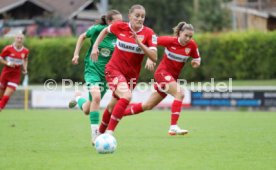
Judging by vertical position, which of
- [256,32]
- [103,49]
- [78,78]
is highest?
[103,49]

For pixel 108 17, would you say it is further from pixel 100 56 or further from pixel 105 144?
pixel 105 144

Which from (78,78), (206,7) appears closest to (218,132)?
(78,78)

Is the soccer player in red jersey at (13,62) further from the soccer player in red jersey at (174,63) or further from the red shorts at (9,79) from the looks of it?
the soccer player in red jersey at (174,63)

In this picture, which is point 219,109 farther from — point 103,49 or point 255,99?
point 103,49

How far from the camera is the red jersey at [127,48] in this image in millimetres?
10344

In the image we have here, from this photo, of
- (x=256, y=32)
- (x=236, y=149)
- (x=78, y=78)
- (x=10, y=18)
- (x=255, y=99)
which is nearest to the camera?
(x=236, y=149)

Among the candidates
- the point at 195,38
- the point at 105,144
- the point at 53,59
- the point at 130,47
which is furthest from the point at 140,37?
→ the point at 53,59

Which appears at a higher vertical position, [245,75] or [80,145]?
[80,145]

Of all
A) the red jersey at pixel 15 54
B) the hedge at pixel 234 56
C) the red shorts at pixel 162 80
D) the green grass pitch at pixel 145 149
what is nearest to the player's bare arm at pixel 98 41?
the green grass pitch at pixel 145 149

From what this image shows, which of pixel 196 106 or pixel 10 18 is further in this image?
pixel 10 18

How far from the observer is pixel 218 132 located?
1347 cm

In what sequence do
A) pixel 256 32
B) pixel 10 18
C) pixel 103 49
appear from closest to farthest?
1. pixel 103 49
2. pixel 256 32
3. pixel 10 18

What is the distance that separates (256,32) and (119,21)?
80.8 feet

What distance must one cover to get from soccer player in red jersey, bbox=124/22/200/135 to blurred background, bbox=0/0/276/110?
35.0 feet
